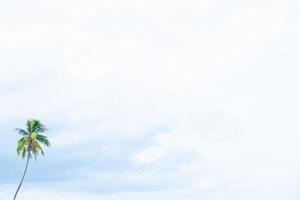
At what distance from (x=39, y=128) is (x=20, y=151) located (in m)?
5.23

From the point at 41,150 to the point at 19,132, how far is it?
518cm

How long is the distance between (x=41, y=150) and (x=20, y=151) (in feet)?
11.7

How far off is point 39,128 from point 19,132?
346 cm

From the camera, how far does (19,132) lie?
95.8m

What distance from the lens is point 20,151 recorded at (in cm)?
9438

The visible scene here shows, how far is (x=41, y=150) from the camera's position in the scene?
9456 cm

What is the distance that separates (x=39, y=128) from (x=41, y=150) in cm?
427

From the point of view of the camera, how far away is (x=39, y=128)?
96625 millimetres
